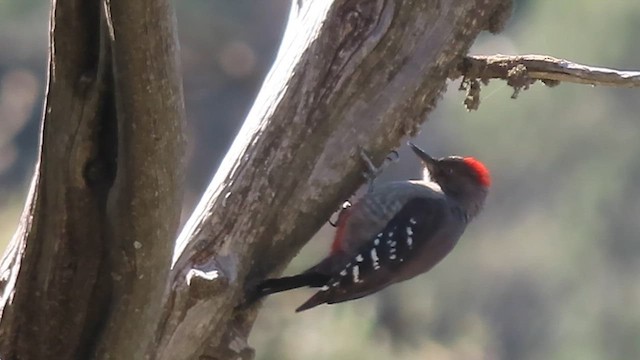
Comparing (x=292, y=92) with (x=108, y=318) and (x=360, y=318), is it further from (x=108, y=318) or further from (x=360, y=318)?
(x=360, y=318)

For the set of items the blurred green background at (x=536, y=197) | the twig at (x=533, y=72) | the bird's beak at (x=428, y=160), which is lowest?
the blurred green background at (x=536, y=197)

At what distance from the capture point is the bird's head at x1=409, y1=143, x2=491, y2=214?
4914mm

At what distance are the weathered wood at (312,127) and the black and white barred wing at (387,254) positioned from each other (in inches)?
22.5

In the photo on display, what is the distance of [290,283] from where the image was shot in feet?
11.8

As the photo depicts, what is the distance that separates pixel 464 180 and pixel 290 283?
1.55 meters

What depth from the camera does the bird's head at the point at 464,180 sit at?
16.1 ft

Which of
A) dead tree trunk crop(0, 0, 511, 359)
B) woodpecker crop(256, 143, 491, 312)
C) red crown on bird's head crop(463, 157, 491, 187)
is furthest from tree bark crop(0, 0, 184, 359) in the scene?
red crown on bird's head crop(463, 157, 491, 187)

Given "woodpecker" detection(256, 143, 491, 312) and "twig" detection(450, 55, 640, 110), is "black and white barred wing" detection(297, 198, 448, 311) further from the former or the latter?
"twig" detection(450, 55, 640, 110)

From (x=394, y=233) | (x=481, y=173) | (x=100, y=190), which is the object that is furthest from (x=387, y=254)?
(x=100, y=190)

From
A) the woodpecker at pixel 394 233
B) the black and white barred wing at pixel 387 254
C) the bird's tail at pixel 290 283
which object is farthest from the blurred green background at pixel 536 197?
the bird's tail at pixel 290 283

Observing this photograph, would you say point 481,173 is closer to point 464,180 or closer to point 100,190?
point 464,180

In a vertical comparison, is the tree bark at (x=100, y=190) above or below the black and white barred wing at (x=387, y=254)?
above

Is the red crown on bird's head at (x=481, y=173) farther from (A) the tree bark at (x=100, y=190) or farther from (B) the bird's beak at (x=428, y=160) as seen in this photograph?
(A) the tree bark at (x=100, y=190)

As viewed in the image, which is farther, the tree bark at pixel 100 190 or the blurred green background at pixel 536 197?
the blurred green background at pixel 536 197
